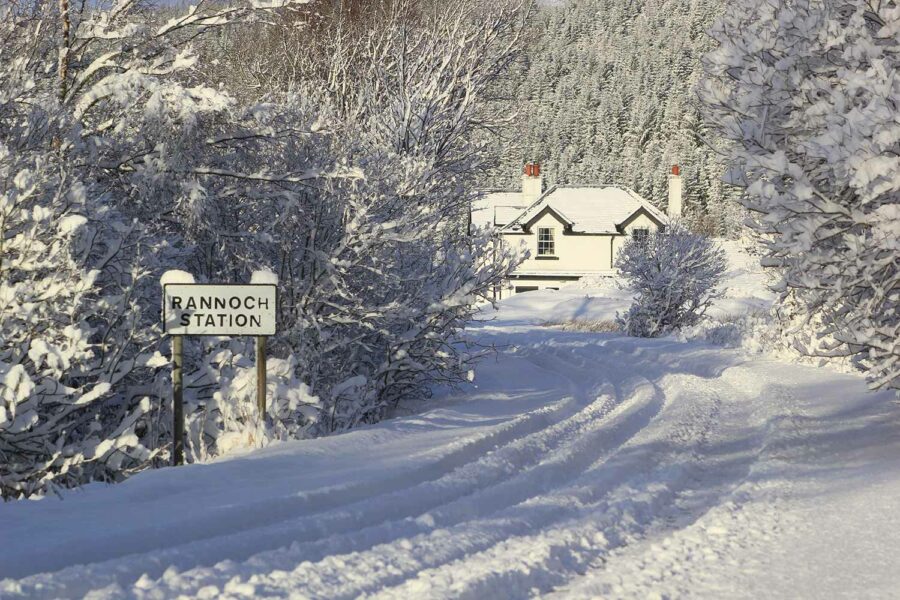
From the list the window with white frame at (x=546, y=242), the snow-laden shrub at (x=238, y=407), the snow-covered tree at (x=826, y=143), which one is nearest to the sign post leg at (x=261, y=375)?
the snow-laden shrub at (x=238, y=407)

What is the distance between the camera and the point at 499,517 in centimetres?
701

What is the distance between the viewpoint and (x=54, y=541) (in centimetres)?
582

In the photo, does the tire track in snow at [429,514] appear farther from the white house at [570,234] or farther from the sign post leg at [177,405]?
the white house at [570,234]

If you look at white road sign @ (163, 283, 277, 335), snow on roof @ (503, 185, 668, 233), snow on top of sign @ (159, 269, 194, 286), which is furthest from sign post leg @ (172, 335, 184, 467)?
snow on roof @ (503, 185, 668, 233)

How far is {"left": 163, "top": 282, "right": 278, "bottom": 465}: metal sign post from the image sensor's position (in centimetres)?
903

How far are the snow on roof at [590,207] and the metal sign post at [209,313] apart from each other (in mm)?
45477

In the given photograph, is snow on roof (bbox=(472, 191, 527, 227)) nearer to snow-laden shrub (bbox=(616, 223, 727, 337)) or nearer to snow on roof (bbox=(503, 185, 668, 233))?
snow on roof (bbox=(503, 185, 668, 233))

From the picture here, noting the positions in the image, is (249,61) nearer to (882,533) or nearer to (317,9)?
(317,9)

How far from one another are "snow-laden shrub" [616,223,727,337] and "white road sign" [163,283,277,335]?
24.0 metres

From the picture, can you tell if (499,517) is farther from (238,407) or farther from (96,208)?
(96,208)

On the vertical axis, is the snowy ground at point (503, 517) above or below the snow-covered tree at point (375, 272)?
below

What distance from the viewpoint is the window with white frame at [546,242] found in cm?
5616

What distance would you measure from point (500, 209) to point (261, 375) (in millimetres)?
53241

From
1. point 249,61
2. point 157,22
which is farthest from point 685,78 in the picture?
point 157,22
